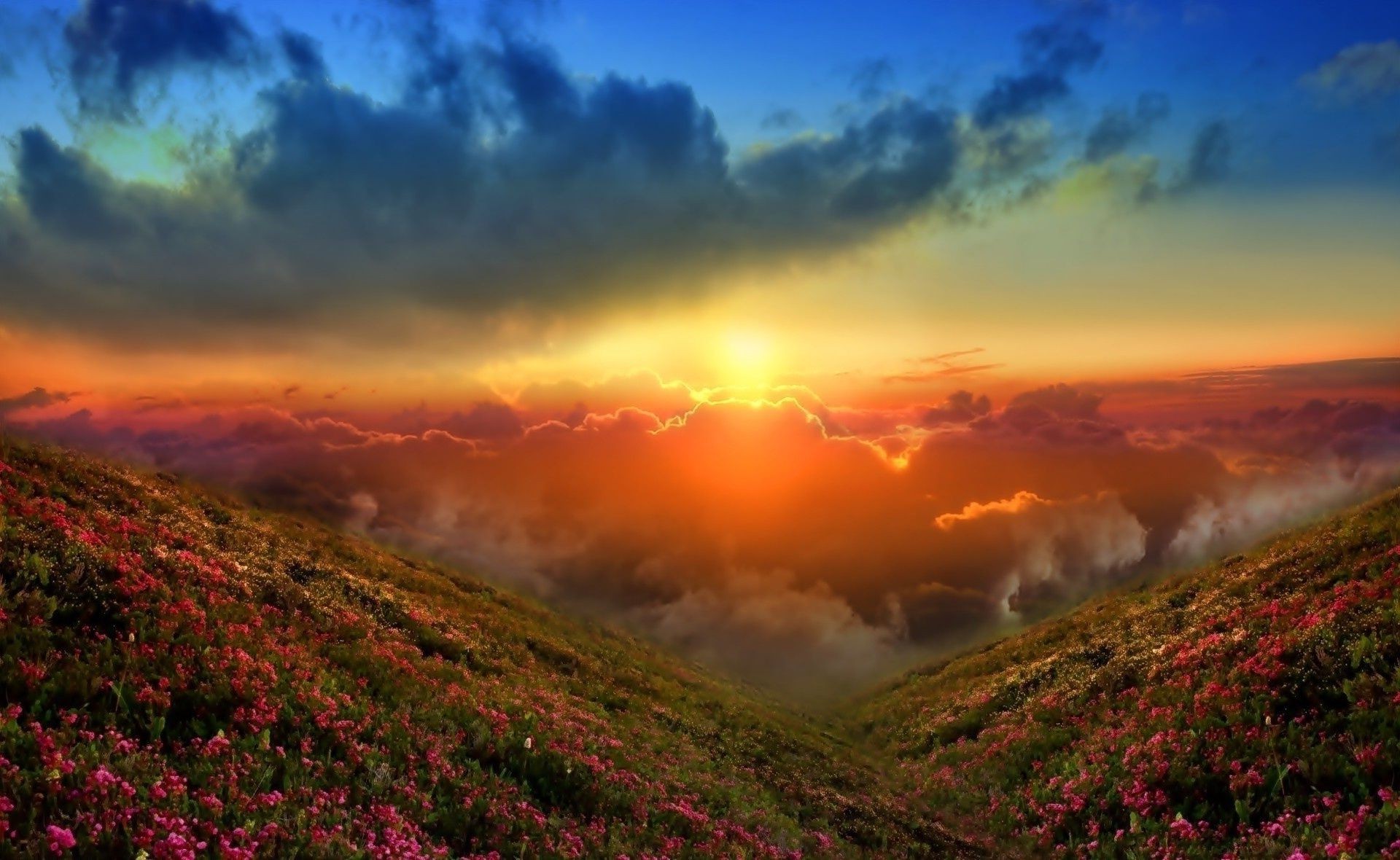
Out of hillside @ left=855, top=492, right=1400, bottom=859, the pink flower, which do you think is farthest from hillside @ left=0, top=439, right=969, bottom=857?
hillside @ left=855, top=492, right=1400, bottom=859

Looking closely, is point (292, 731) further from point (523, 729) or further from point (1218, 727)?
point (1218, 727)

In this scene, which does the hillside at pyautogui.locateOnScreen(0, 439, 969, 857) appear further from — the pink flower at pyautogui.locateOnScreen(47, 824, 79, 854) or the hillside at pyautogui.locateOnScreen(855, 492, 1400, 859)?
the hillside at pyautogui.locateOnScreen(855, 492, 1400, 859)

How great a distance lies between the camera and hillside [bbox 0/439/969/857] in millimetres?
6930

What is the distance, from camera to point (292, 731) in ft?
31.0

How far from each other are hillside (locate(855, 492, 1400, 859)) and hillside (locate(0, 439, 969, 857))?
3205mm

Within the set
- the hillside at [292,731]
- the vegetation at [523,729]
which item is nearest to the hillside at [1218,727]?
the vegetation at [523,729]

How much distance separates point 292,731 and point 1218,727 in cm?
1707

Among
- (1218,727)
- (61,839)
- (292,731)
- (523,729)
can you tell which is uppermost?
(61,839)

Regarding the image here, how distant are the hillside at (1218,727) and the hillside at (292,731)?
320cm

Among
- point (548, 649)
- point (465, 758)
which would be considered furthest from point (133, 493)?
point (465, 758)

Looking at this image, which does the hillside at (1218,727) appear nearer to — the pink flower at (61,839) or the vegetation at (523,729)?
the vegetation at (523,729)

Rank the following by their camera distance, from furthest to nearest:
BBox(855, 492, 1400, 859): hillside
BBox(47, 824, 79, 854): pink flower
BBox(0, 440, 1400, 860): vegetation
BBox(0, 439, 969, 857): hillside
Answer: BBox(855, 492, 1400, 859): hillside → BBox(0, 440, 1400, 860): vegetation → BBox(0, 439, 969, 857): hillside → BBox(47, 824, 79, 854): pink flower

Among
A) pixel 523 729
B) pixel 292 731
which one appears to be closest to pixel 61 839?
pixel 292 731

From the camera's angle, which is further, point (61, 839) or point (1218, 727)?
point (1218, 727)
